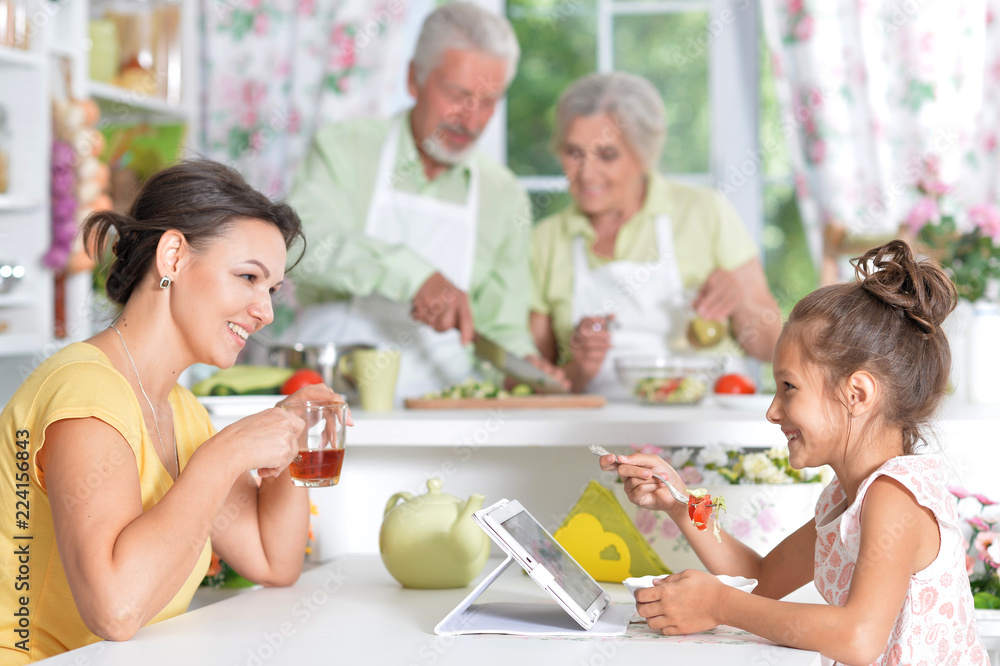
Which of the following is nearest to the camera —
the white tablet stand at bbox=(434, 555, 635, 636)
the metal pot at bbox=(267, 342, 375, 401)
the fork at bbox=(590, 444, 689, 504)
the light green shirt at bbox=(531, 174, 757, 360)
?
the white tablet stand at bbox=(434, 555, 635, 636)

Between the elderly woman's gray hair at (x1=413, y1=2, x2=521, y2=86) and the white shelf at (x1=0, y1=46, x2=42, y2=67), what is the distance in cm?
93

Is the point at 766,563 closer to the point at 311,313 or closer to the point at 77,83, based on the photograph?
the point at 311,313

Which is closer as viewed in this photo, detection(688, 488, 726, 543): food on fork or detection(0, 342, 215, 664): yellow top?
detection(0, 342, 215, 664): yellow top

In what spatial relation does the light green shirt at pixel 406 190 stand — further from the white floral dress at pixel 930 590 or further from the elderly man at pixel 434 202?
the white floral dress at pixel 930 590

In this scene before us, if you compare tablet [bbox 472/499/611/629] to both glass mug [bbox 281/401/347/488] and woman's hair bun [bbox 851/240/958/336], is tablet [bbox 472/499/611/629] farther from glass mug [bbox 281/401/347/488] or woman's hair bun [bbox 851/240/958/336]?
woman's hair bun [bbox 851/240/958/336]

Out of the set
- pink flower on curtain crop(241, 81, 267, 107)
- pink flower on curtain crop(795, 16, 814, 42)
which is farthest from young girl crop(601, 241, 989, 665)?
pink flower on curtain crop(241, 81, 267, 107)

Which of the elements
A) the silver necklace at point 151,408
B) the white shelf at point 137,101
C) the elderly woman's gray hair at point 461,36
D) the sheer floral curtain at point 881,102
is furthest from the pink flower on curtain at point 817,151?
the silver necklace at point 151,408

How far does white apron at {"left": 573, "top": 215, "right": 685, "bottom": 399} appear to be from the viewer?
282 cm

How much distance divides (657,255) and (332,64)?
46.9 inches

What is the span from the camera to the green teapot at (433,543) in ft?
4.46

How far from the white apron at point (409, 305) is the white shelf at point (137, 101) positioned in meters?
0.81

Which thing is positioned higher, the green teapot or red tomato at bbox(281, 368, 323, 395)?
red tomato at bbox(281, 368, 323, 395)

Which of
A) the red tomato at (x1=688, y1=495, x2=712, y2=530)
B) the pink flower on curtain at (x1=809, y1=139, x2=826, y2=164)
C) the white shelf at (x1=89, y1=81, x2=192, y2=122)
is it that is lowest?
the red tomato at (x1=688, y1=495, x2=712, y2=530)

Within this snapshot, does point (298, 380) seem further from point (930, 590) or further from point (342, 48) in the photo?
point (342, 48)
